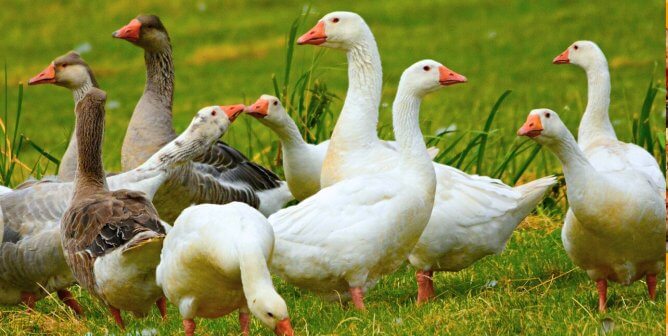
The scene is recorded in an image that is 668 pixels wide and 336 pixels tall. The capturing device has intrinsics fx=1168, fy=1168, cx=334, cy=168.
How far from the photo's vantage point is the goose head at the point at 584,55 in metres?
8.17

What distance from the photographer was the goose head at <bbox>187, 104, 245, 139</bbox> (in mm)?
7770

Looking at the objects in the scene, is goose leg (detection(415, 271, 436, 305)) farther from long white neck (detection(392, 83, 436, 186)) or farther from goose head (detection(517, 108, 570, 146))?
goose head (detection(517, 108, 570, 146))

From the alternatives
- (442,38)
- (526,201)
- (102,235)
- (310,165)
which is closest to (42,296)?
(102,235)

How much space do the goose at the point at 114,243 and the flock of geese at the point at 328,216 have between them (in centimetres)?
1

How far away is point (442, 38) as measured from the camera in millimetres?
20562

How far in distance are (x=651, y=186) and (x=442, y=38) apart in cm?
1402

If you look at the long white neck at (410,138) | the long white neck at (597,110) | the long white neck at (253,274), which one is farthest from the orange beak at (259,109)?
the long white neck at (253,274)

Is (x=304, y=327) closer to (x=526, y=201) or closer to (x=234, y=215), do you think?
(x=234, y=215)

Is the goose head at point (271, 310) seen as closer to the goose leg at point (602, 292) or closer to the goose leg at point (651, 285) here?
the goose leg at point (602, 292)

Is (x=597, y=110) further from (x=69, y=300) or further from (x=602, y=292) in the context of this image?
(x=69, y=300)

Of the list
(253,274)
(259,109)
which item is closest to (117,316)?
(253,274)

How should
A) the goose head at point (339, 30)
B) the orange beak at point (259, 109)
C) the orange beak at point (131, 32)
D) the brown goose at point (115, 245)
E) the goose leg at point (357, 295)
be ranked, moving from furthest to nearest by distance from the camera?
1. the orange beak at point (131, 32)
2. the goose head at point (339, 30)
3. the orange beak at point (259, 109)
4. the goose leg at point (357, 295)
5. the brown goose at point (115, 245)

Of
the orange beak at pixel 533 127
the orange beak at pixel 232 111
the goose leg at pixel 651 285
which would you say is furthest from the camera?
the orange beak at pixel 232 111

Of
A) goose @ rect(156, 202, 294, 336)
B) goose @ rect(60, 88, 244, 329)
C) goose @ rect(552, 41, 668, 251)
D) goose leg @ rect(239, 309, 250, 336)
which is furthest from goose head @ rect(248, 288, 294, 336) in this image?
goose @ rect(552, 41, 668, 251)
